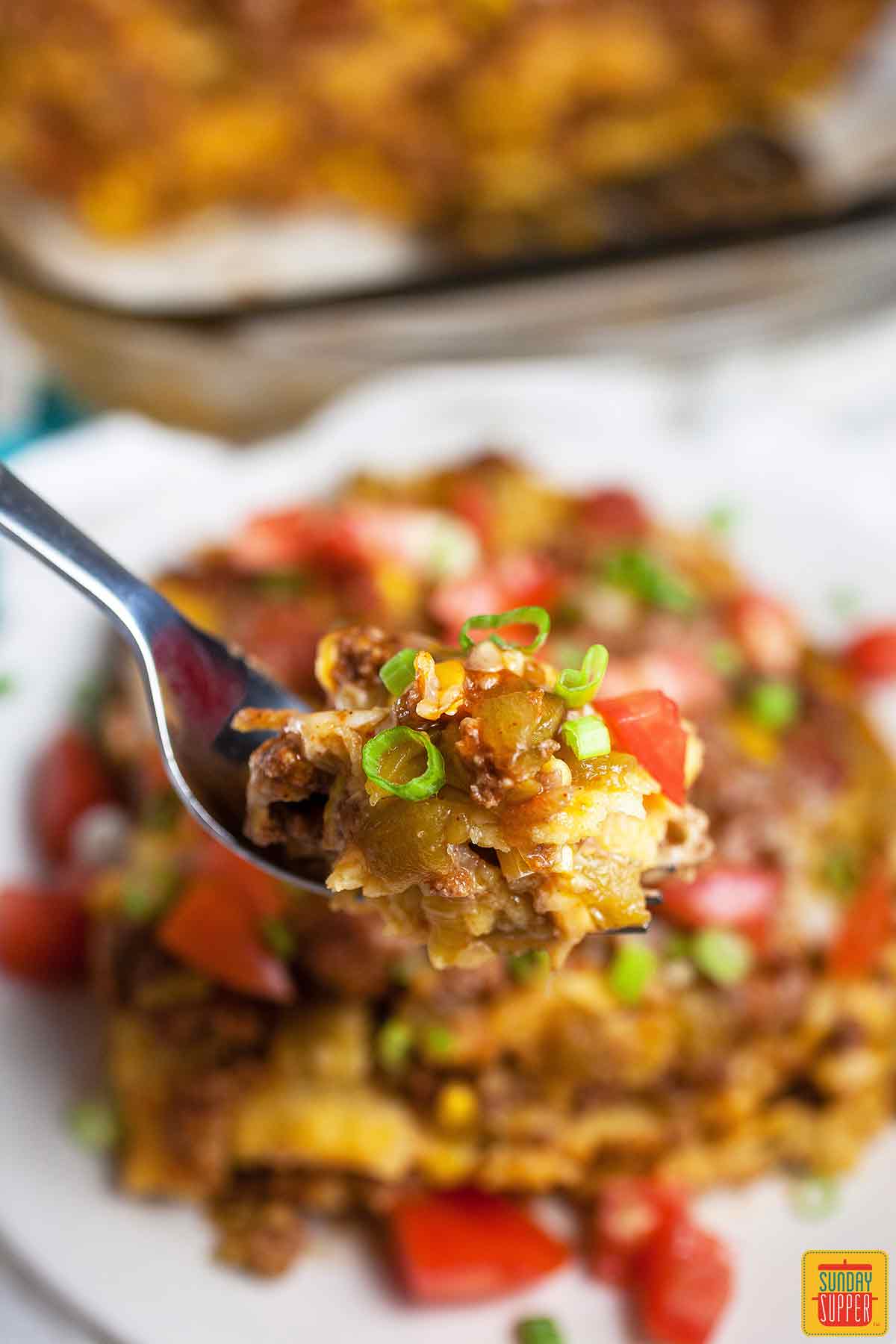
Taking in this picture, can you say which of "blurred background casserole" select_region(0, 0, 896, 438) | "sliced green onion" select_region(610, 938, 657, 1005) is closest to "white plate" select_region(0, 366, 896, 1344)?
"sliced green onion" select_region(610, 938, 657, 1005)

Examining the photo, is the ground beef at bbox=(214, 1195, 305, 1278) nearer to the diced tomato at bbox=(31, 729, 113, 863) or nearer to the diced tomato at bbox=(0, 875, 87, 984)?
the diced tomato at bbox=(0, 875, 87, 984)

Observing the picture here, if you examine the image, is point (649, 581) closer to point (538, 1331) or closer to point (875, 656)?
point (875, 656)

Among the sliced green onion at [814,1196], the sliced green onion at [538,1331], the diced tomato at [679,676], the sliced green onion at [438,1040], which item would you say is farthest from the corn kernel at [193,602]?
the sliced green onion at [814,1196]

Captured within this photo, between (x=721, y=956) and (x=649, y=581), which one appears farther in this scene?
(x=649, y=581)

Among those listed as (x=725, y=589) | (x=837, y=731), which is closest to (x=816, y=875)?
(x=837, y=731)

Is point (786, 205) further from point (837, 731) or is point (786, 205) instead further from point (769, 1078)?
point (769, 1078)

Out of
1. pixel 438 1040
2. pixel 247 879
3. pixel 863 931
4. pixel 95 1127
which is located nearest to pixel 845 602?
pixel 863 931

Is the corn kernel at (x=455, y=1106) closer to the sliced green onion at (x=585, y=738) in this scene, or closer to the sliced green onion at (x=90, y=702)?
the sliced green onion at (x=585, y=738)
